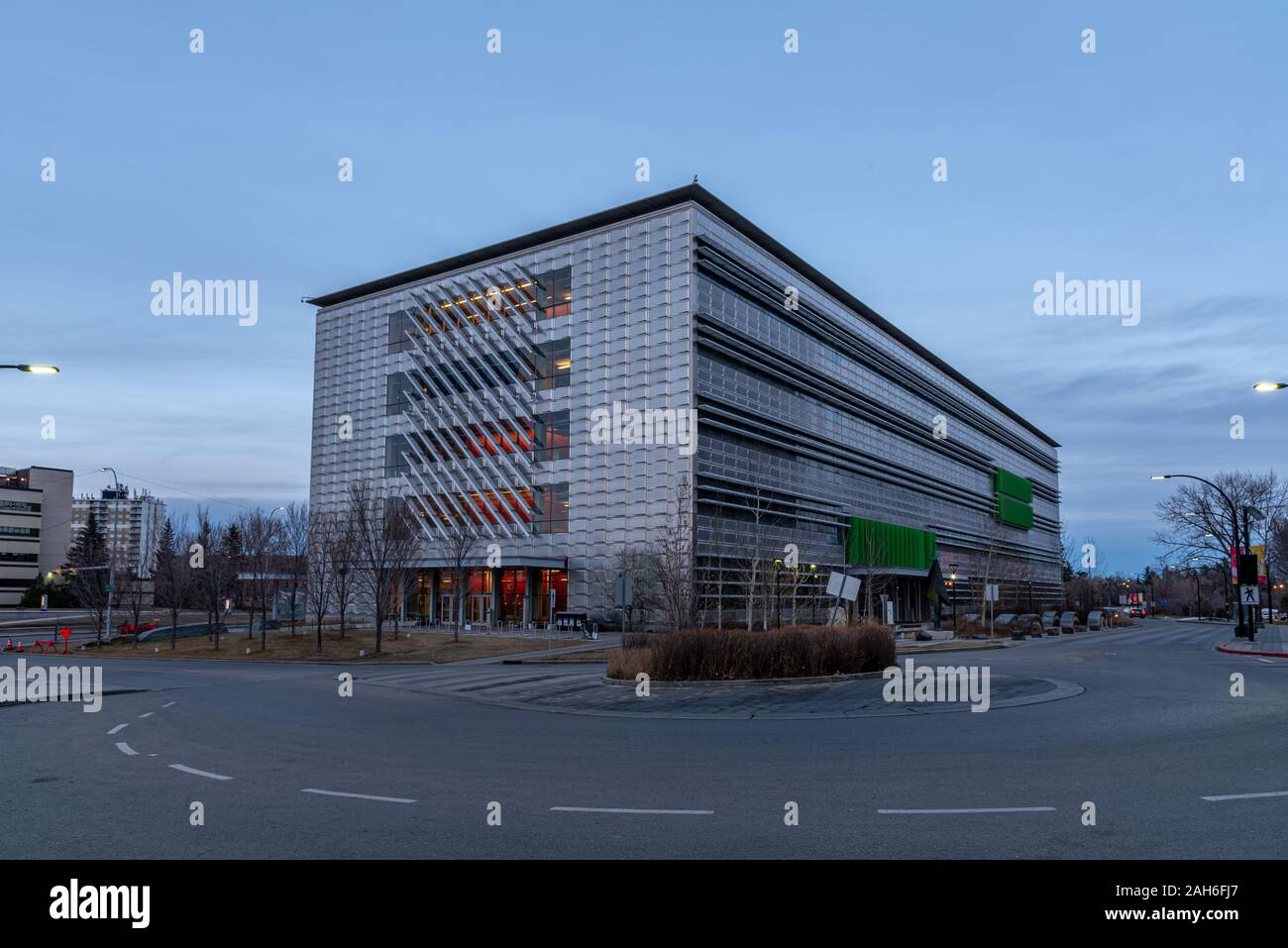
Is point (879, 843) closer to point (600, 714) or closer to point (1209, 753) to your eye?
point (1209, 753)

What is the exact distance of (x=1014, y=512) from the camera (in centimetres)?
12381

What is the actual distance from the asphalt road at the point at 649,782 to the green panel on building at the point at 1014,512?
10801 cm

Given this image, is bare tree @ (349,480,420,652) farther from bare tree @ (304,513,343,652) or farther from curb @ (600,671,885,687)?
Result: curb @ (600,671,885,687)

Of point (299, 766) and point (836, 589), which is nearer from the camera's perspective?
point (299, 766)

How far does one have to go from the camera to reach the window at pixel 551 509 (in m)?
61.5

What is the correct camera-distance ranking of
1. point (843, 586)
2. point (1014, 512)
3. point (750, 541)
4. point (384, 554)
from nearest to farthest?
point (843, 586), point (384, 554), point (750, 541), point (1014, 512)

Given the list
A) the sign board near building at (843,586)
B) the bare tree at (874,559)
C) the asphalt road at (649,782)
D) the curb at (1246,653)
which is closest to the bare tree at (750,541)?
the bare tree at (874,559)

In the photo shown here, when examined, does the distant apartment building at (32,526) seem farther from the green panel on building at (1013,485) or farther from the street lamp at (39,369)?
the green panel on building at (1013,485)

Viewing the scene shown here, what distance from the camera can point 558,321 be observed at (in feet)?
208

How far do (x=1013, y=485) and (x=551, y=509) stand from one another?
281 feet

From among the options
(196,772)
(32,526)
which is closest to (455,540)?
(196,772)

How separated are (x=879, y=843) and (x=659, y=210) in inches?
2218

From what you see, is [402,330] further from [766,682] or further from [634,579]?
[766,682]
